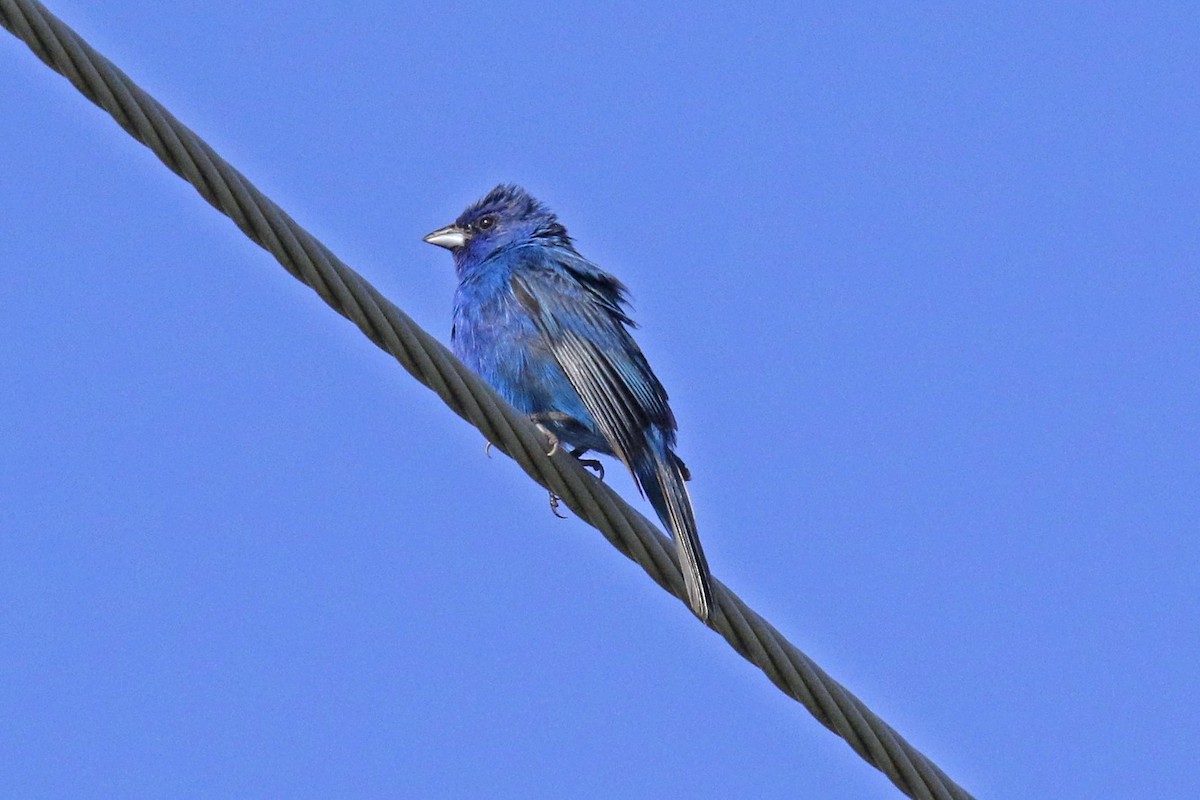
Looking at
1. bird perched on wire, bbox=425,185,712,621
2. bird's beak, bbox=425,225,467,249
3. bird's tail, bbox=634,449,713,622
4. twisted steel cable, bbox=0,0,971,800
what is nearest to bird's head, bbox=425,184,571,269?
bird's beak, bbox=425,225,467,249

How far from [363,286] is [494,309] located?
3.17m

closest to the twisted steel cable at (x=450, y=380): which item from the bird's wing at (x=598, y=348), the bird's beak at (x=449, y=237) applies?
the bird's wing at (x=598, y=348)

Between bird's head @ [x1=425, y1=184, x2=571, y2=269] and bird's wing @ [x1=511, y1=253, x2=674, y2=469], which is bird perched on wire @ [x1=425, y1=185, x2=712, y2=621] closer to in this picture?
bird's wing @ [x1=511, y1=253, x2=674, y2=469]

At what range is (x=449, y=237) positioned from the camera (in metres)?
9.66

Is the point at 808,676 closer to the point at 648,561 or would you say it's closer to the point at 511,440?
the point at 648,561

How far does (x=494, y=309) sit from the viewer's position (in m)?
8.20

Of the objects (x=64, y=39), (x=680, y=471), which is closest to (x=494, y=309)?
(x=680, y=471)

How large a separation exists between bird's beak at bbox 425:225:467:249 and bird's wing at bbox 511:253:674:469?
116 cm

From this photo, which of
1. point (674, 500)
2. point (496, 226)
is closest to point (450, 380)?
point (674, 500)

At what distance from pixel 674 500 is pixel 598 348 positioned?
94cm

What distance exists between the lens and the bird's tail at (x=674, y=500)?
6.23m

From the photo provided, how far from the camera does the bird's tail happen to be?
623 centimetres

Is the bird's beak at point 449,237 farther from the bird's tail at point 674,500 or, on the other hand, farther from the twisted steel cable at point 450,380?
the twisted steel cable at point 450,380

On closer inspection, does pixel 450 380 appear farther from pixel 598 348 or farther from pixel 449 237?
pixel 449 237
